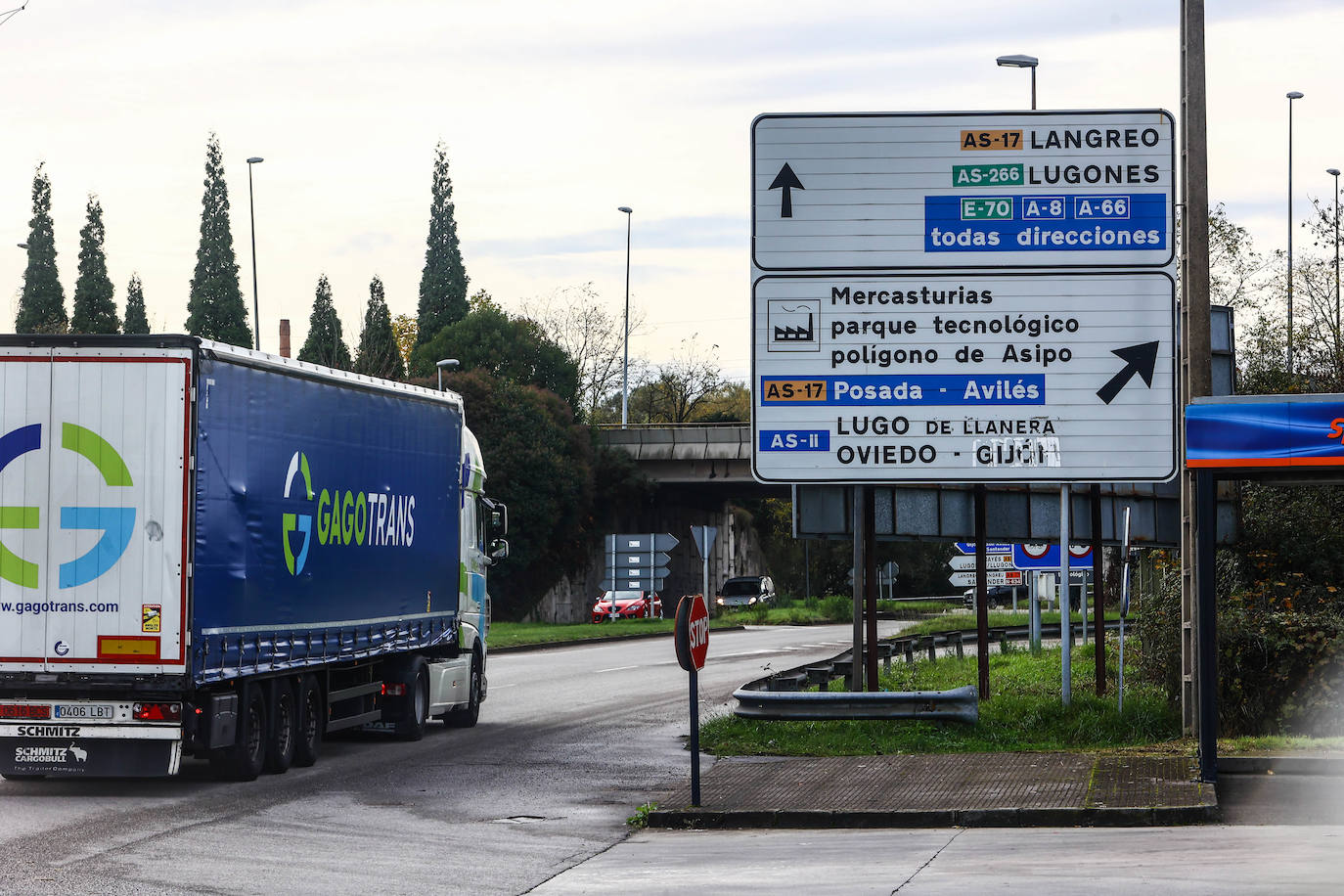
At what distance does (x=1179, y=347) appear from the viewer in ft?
51.7

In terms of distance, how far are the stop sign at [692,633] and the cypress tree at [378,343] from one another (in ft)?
160

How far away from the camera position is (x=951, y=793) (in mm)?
12328

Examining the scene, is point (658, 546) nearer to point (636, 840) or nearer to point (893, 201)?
point (893, 201)

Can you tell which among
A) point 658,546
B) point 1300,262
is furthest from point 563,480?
point 1300,262

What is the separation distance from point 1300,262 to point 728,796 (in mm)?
35022

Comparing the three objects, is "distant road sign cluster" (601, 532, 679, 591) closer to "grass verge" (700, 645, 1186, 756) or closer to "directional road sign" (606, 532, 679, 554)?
"directional road sign" (606, 532, 679, 554)

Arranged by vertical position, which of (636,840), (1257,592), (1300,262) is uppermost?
(1300,262)

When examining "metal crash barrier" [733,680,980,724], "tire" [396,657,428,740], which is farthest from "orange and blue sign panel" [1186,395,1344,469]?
"tire" [396,657,428,740]

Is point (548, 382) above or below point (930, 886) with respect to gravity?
above

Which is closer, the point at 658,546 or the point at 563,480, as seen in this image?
the point at 658,546

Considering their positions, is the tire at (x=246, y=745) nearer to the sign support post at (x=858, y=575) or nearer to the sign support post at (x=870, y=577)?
the sign support post at (x=858, y=575)

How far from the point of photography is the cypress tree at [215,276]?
76875mm

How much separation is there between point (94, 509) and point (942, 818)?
257 inches

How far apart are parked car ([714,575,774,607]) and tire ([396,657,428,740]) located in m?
48.4
